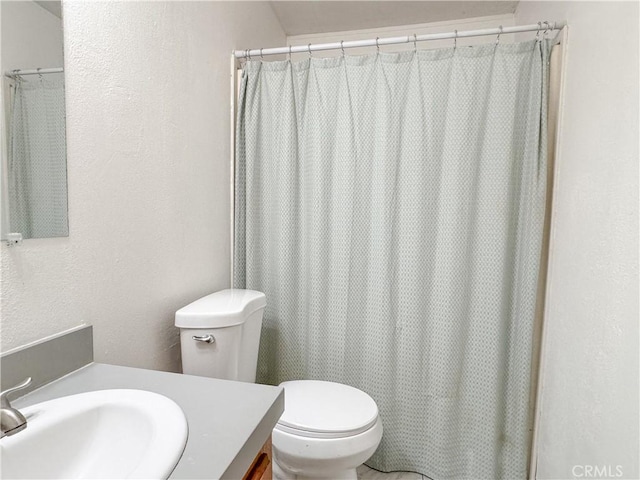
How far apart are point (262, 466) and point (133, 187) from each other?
83 centimetres

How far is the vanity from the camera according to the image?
0.56 meters

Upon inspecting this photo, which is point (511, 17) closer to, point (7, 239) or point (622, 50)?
point (622, 50)

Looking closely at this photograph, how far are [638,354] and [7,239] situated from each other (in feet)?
4.38

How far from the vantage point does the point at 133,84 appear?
1.04 m

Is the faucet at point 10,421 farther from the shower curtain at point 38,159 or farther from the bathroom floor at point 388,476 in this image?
the bathroom floor at point 388,476

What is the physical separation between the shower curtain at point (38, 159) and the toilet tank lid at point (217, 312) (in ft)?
1.45

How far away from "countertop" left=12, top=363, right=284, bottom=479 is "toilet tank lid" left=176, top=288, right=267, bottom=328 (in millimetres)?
302

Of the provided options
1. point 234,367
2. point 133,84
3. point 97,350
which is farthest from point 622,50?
point 97,350

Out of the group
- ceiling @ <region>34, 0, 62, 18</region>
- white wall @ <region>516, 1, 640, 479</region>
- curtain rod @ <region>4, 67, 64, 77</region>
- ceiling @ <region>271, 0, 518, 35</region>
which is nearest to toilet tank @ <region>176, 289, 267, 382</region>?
curtain rod @ <region>4, 67, 64, 77</region>

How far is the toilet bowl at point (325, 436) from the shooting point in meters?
1.16

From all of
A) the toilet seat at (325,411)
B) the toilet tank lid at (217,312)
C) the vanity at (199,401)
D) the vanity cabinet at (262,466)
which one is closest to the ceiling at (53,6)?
the vanity at (199,401)

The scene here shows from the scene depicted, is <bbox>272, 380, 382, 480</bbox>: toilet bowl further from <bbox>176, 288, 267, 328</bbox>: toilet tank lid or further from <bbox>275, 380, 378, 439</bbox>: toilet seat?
<bbox>176, 288, 267, 328</bbox>: toilet tank lid

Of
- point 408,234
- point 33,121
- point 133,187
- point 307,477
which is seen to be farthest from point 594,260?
point 33,121

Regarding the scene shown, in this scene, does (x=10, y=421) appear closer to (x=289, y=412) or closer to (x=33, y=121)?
(x=33, y=121)
